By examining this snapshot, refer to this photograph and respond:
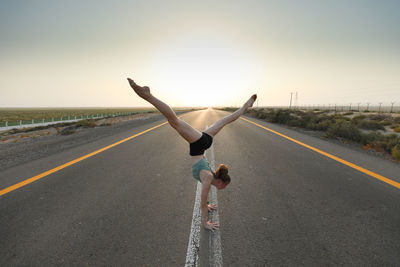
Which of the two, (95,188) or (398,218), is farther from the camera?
(95,188)

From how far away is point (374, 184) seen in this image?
149 inches

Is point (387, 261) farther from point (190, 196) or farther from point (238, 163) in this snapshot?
point (238, 163)

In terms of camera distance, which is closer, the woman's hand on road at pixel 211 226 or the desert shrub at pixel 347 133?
the woman's hand on road at pixel 211 226

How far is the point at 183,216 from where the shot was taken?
272 centimetres

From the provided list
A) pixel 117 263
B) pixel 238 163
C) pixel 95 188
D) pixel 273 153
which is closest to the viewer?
pixel 117 263

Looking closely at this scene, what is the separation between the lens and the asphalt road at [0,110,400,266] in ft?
6.62

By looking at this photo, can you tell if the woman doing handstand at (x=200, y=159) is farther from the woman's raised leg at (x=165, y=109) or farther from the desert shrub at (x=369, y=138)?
the desert shrub at (x=369, y=138)

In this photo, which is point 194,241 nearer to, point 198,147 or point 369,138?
point 198,147

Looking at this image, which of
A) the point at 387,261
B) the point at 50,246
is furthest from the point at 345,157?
the point at 50,246

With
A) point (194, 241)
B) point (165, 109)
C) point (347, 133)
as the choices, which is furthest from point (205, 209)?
point (347, 133)

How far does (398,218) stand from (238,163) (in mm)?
3146

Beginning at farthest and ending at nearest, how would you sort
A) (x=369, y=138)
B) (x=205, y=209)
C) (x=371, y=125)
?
1. (x=371, y=125)
2. (x=369, y=138)
3. (x=205, y=209)

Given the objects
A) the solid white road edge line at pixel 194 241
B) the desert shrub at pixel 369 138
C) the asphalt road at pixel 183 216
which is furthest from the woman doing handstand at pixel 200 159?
the desert shrub at pixel 369 138

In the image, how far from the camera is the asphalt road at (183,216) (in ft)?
6.62
